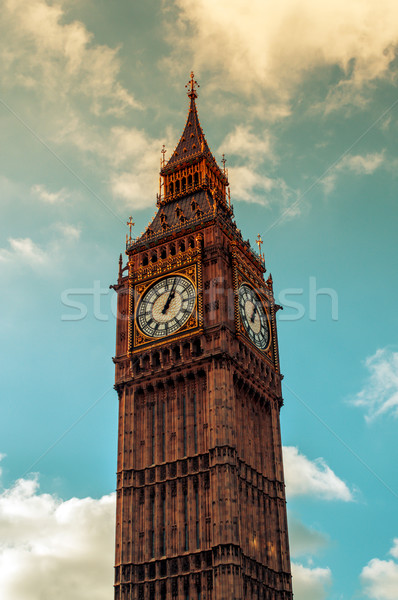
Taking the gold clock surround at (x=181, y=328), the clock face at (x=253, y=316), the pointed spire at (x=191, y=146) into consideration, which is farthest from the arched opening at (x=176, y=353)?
the pointed spire at (x=191, y=146)

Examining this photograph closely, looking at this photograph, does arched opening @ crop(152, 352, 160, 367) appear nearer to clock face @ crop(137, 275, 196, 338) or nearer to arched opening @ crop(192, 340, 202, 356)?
clock face @ crop(137, 275, 196, 338)

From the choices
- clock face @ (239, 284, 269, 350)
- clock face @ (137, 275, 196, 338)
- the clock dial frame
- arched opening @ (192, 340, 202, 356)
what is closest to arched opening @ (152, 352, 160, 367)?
clock face @ (137, 275, 196, 338)

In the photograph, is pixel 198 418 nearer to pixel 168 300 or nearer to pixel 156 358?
pixel 156 358

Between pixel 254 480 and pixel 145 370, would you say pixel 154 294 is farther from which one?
pixel 254 480

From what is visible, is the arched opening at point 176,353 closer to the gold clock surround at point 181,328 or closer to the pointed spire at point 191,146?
the gold clock surround at point 181,328

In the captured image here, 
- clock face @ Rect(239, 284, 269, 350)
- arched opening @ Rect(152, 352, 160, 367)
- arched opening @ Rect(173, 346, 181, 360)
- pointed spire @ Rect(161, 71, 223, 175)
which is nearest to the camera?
arched opening @ Rect(173, 346, 181, 360)

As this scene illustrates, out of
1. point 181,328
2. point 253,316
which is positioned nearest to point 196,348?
point 181,328
